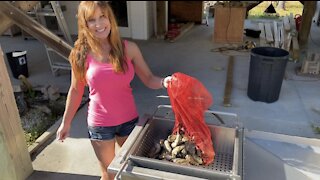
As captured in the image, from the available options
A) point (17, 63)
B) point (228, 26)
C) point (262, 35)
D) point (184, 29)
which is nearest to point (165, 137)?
point (17, 63)

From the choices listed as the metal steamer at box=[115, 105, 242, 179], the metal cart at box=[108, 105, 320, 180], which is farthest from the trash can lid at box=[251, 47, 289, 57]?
the metal steamer at box=[115, 105, 242, 179]

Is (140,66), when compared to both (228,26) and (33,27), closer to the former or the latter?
(33,27)

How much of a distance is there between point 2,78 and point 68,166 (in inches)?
36.1

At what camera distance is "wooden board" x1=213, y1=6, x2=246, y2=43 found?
5516 mm

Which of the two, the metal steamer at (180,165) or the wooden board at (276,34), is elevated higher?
the metal steamer at (180,165)

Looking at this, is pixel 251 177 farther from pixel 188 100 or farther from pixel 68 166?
pixel 68 166

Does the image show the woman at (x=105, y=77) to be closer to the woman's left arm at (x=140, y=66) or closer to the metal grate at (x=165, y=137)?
the woman's left arm at (x=140, y=66)

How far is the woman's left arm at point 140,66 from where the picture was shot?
1.47 metres

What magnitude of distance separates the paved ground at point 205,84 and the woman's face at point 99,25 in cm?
133

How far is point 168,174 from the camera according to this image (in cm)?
109

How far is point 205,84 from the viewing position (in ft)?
12.6

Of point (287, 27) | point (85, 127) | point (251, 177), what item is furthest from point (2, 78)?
point (287, 27)

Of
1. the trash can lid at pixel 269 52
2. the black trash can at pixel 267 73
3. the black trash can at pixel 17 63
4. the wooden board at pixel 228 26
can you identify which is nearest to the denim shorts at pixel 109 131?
the black trash can at pixel 267 73

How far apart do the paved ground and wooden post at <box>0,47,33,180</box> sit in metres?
0.20
